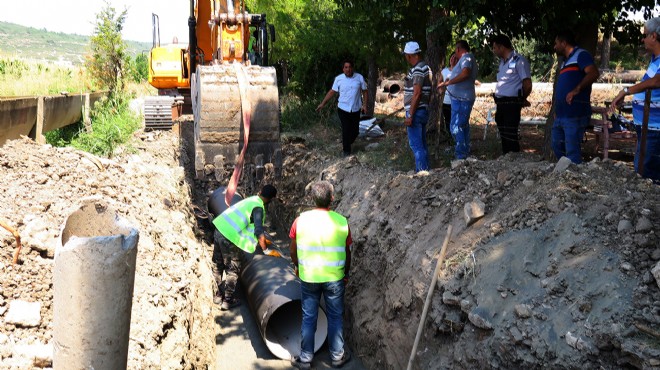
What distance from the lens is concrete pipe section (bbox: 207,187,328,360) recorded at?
20.5ft

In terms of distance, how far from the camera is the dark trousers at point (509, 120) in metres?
7.57

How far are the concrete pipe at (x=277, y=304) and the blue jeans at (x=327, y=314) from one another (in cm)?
33

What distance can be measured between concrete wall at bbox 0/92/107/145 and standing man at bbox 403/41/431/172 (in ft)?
18.5

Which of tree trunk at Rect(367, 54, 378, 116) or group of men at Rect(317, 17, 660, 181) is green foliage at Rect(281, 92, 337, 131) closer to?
tree trunk at Rect(367, 54, 378, 116)

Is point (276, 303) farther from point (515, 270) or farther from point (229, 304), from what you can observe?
point (515, 270)

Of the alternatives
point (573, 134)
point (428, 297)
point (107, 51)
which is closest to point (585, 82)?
point (573, 134)

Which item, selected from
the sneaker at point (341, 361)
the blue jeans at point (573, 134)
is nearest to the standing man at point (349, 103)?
the blue jeans at point (573, 134)

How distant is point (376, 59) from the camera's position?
1289 cm

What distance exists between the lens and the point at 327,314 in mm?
6070

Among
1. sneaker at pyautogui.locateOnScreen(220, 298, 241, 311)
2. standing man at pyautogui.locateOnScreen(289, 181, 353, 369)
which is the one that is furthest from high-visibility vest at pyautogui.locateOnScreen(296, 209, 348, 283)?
sneaker at pyautogui.locateOnScreen(220, 298, 241, 311)

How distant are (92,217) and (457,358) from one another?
9.32 feet

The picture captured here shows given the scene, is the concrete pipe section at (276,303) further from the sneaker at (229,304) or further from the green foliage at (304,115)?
the green foliage at (304,115)

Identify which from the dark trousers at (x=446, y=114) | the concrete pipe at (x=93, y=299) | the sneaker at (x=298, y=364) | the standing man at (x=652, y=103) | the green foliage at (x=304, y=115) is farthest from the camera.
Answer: the green foliage at (x=304, y=115)

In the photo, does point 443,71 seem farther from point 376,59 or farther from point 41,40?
point 41,40
